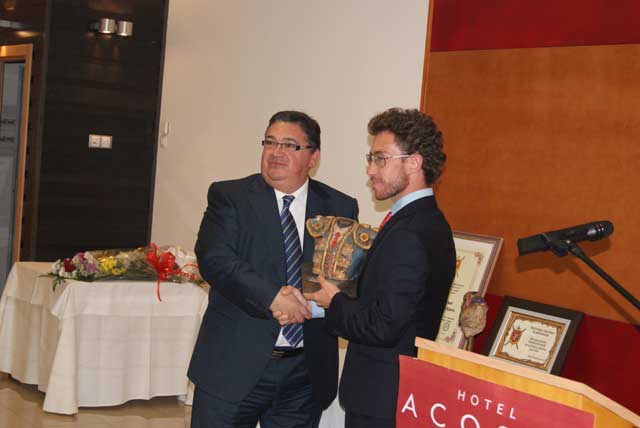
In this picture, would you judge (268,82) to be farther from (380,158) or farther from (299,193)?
(380,158)

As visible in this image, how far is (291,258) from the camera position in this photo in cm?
289

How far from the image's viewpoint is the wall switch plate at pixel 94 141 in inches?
301

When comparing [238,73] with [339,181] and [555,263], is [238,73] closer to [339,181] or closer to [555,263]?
[339,181]

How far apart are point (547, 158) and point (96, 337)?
2.72m

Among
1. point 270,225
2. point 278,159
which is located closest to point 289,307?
point 270,225

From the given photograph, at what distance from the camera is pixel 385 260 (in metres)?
2.27

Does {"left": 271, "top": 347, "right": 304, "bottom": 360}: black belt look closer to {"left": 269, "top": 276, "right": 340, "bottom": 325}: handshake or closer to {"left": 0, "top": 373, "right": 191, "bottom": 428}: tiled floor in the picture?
{"left": 269, "top": 276, "right": 340, "bottom": 325}: handshake

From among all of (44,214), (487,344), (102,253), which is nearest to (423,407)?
(487,344)

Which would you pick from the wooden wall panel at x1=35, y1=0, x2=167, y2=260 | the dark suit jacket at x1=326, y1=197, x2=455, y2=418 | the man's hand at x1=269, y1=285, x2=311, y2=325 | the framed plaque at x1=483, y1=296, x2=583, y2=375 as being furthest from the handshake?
the wooden wall panel at x1=35, y1=0, x2=167, y2=260

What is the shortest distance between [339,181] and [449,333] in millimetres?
1796

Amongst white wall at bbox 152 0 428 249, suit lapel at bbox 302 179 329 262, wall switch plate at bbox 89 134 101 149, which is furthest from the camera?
wall switch plate at bbox 89 134 101 149

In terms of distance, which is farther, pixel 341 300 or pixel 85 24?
pixel 85 24

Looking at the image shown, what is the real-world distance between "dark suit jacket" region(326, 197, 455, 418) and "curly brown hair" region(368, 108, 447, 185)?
4.0 inches

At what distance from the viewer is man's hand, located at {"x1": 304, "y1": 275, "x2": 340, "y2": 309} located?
242cm
